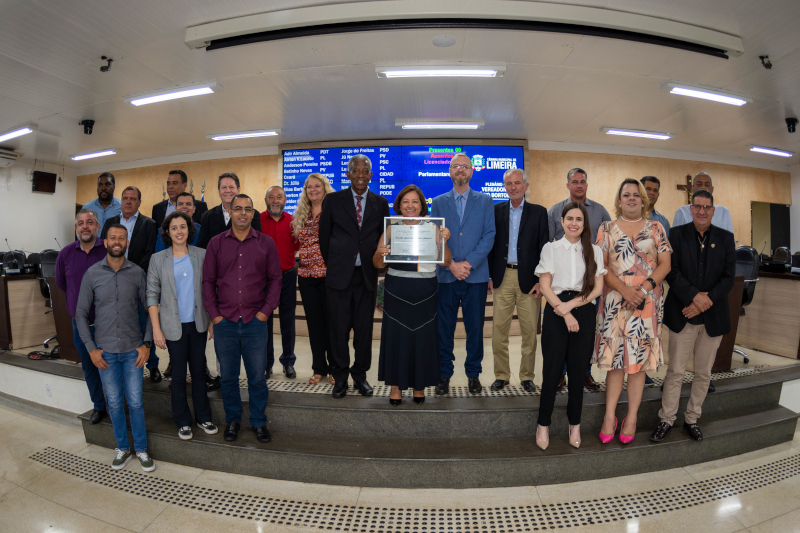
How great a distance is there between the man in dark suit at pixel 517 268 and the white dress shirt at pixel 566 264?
17.7 inches

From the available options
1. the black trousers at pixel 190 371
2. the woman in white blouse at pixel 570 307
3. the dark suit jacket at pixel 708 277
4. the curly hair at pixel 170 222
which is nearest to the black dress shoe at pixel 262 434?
the black trousers at pixel 190 371

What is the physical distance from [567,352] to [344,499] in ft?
5.54

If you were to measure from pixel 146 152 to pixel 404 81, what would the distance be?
283 inches

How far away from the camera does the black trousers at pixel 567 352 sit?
240 centimetres

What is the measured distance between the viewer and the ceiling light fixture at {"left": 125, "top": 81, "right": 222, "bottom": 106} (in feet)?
16.7

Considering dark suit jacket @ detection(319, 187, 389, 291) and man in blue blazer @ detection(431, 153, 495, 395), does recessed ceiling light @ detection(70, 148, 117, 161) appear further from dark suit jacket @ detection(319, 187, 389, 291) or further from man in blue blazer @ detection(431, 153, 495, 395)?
man in blue blazer @ detection(431, 153, 495, 395)

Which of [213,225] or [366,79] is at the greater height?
[366,79]

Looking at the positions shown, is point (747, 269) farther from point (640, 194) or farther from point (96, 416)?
point (96, 416)

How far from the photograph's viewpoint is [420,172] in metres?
7.69

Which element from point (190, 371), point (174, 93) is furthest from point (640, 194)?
point (174, 93)

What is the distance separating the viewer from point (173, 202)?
143 inches

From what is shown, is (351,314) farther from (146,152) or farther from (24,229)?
(24,229)

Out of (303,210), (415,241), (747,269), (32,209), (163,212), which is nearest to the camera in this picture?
(415,241)

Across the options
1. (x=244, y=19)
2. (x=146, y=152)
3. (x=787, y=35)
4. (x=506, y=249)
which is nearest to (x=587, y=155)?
(x=787, y=35)
